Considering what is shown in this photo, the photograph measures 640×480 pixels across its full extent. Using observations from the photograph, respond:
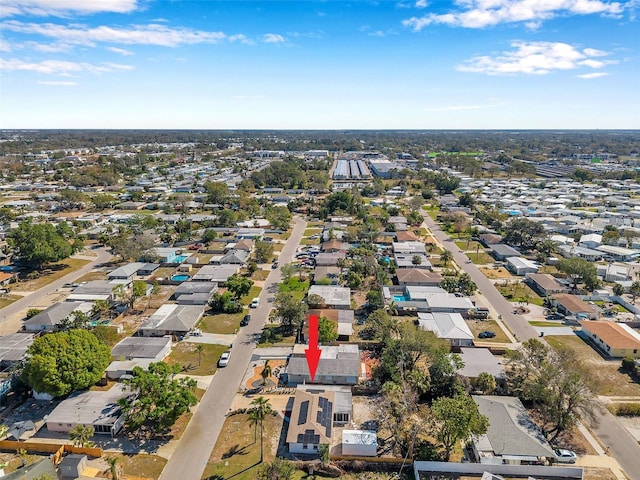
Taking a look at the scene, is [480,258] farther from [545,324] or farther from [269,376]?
[269,376]

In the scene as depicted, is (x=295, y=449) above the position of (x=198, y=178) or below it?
below

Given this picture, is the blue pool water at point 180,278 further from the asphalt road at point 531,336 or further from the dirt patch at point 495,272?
the dirt patch at point 495,272

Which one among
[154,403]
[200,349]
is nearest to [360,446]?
[154,403]

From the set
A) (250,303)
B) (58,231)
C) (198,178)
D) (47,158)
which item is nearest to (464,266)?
(250,303)

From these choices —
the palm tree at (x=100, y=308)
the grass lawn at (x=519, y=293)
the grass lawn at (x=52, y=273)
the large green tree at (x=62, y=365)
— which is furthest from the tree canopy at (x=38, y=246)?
the grass lawn at (x=519, y=293)

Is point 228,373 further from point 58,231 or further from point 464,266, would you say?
point 58,231

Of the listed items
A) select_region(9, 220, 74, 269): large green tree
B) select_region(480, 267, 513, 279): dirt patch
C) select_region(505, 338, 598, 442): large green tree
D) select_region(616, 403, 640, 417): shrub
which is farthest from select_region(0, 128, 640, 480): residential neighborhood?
select_region(480, 267, 513, 279): dirt patch

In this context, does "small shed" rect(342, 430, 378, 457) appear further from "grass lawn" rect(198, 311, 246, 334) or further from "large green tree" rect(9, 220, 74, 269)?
"large green tree" rect(9, 220, 74, 269)
